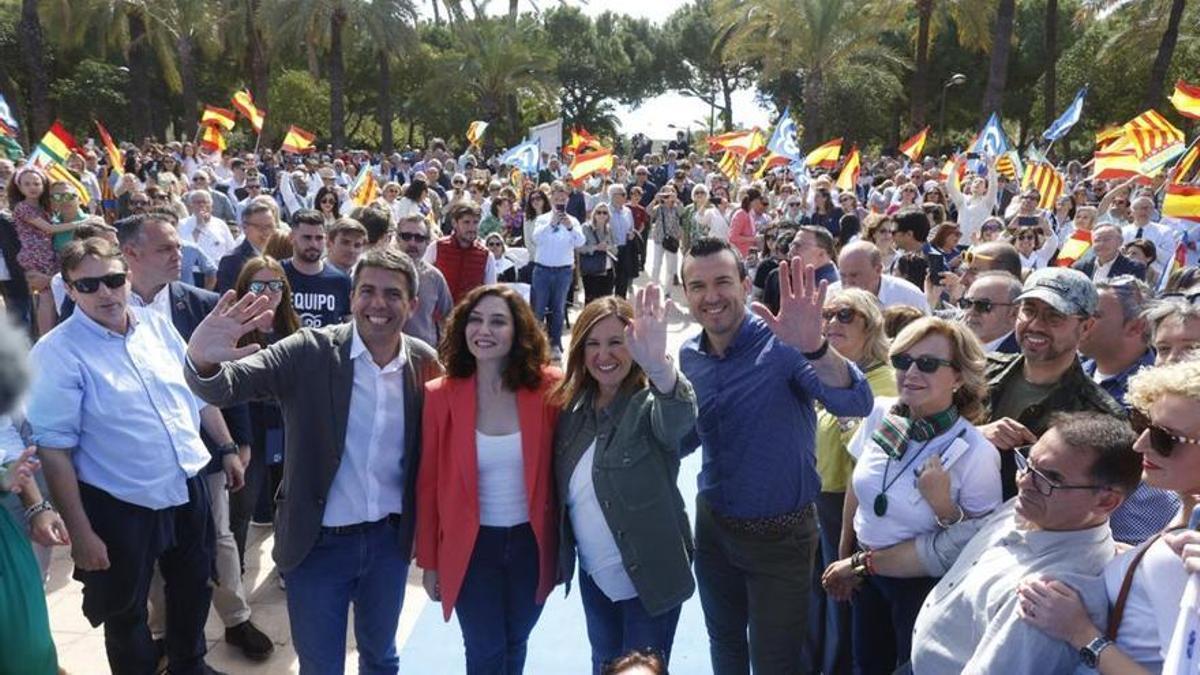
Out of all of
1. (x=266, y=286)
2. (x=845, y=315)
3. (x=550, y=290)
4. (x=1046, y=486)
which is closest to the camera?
(x=1046, y=486)

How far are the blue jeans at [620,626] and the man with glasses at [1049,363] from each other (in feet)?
4.13

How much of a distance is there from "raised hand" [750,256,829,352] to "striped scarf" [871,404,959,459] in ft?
1.27

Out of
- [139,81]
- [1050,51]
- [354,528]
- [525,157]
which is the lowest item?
[354,528]

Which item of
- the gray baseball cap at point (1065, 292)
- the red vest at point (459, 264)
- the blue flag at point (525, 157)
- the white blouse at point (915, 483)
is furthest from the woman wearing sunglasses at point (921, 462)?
the blue flag at point (525, 157)

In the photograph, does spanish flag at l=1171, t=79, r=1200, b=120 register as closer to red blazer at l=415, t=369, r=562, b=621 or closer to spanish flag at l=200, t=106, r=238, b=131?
red blazer at l=415, t=369, r=562, b=621

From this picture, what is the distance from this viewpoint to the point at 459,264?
7.50m

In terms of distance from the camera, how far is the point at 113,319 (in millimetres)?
3463

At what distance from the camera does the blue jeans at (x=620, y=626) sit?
10.6 feet

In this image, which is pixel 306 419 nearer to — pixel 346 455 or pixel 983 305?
pixel 346 455

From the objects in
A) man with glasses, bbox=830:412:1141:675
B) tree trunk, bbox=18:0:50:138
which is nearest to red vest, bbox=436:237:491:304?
man with glasses, bbox=830:412:1141:675

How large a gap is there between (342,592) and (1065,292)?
2.70 meters

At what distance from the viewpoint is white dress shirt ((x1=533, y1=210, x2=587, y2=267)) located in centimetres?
1018

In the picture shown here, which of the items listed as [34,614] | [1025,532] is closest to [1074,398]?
[1025,532]

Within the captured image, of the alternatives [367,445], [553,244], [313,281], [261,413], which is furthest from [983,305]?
[553,244]
